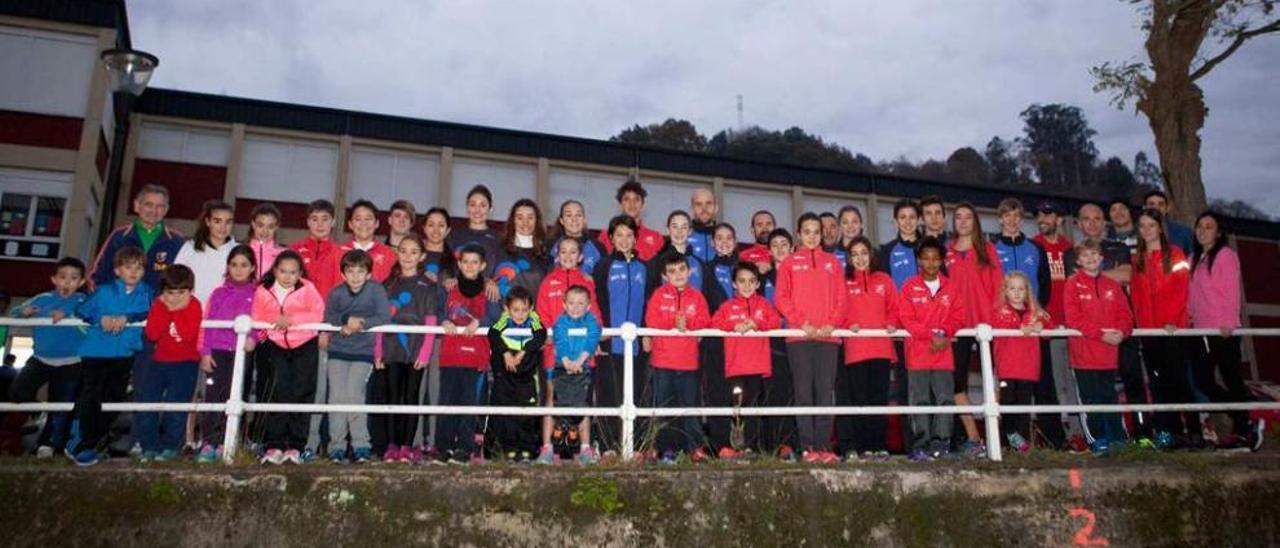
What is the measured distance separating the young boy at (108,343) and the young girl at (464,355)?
202cm

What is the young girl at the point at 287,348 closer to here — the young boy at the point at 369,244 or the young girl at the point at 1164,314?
the young boy at the point at 369,244

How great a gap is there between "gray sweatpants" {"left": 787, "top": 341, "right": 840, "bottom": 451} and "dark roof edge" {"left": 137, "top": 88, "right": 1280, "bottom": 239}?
756 inches

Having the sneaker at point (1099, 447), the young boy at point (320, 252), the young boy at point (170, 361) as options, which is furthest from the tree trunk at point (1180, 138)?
the young boy at point (170, 361)

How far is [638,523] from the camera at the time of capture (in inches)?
163

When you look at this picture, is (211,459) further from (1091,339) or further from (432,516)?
(1091,339)

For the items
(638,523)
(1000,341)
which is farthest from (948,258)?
(638,523)

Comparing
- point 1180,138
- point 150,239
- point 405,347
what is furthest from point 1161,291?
point 150,239

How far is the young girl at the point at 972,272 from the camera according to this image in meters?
6.20

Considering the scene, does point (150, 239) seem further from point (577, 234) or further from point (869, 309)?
point (869, 309)

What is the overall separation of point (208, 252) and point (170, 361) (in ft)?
3.40

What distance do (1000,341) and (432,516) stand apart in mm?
4535

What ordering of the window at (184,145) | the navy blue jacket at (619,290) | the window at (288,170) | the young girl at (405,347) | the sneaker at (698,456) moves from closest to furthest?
the sneaker at (698,456)
the young girl at (405,347)
the navy blue jacket at (619,290)
the window at (184,145)
the window at (288,170)

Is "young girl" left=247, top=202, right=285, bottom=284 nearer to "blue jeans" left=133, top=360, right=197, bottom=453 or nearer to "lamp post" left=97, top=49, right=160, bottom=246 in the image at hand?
"blue jeans" left=133, top=360, right=197, bottom=453

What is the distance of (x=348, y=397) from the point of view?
507 centimetres
